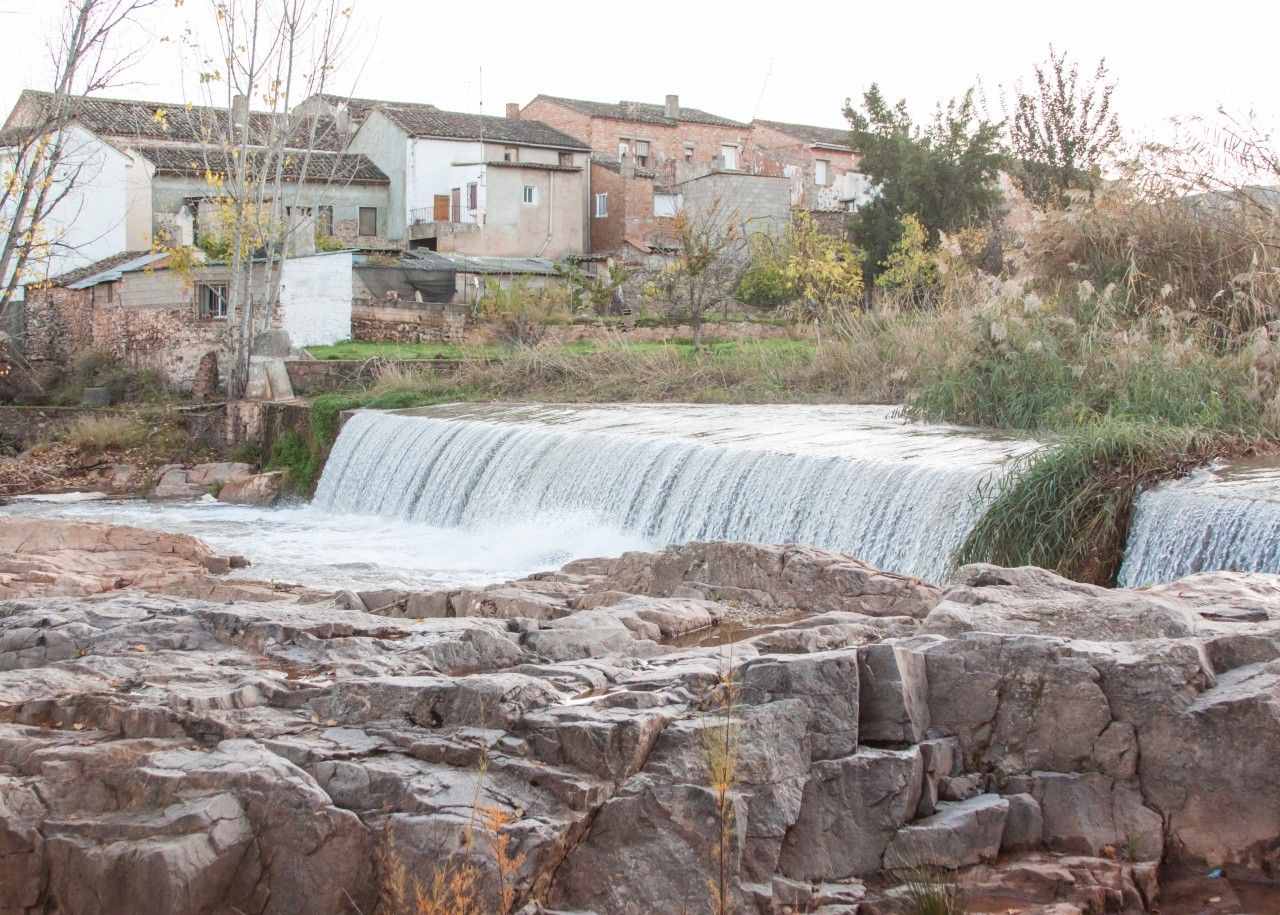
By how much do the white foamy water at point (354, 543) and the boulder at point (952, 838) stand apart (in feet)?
19.7

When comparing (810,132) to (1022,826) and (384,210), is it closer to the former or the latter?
(384,210)

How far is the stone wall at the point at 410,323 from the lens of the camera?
86.0 feet

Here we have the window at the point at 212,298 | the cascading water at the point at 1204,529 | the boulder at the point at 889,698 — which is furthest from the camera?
the window at the point at 212,298

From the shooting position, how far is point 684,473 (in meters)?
11.5

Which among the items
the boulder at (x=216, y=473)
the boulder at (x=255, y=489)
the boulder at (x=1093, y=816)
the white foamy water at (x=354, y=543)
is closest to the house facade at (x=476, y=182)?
the boulder at (x=216, y=473)

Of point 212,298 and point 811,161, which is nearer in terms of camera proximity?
point 212,298

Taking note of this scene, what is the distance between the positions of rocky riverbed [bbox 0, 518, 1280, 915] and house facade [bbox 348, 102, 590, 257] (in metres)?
33.9

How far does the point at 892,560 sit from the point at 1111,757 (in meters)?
5.22

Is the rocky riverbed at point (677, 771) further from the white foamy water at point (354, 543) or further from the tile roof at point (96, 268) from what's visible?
the tile roof at point (96, 268)

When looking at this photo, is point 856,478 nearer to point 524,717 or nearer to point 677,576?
point 677,576

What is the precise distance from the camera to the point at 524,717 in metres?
3.87

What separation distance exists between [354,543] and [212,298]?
505 inches

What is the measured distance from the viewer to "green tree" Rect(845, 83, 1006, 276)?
108 feet

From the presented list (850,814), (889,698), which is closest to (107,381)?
(889,698)
